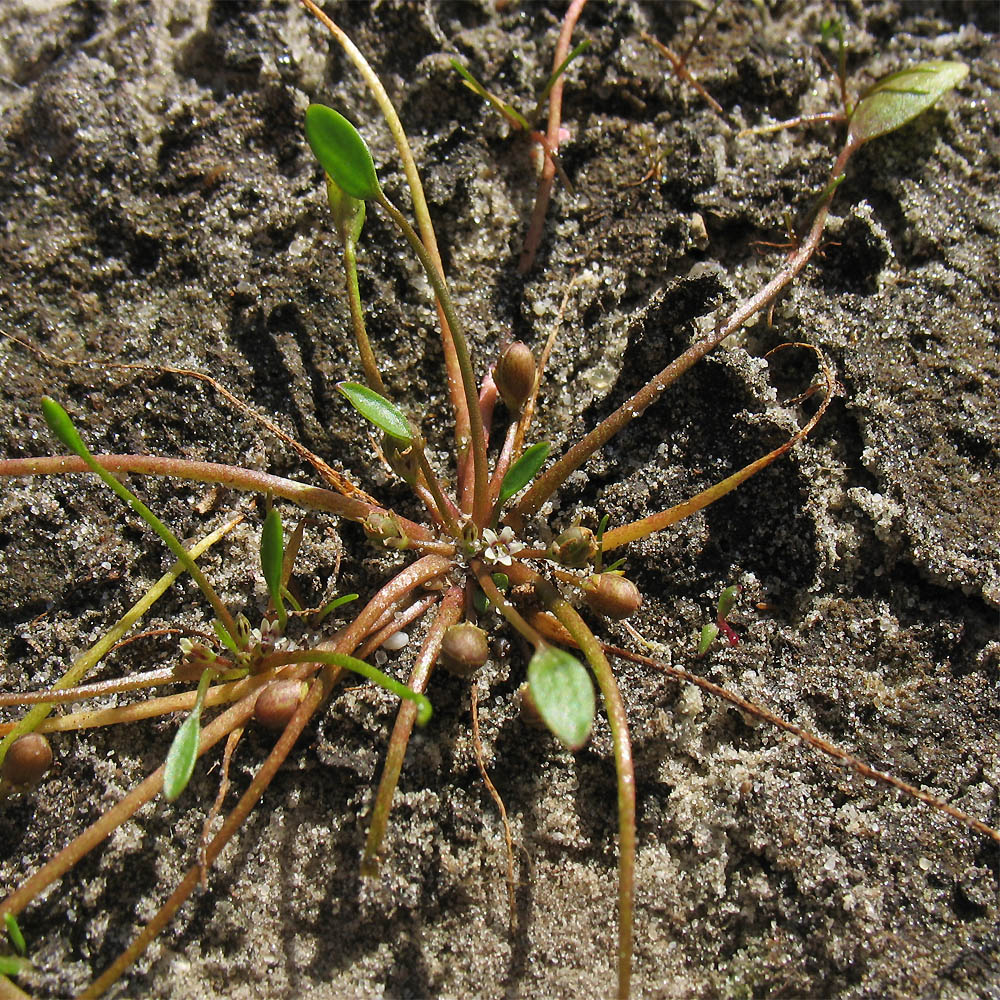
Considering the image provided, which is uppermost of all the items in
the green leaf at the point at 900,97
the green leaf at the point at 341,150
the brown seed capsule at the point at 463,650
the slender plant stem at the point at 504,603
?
the green leaf at the point at 900,97

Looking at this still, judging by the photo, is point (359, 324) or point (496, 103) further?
point (496, 103)

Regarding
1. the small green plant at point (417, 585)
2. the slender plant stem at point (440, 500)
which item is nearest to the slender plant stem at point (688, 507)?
the small green plant at point (417, 585)

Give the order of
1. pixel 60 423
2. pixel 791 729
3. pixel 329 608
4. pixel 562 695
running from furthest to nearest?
pixel 329 608, pixel 791 729, pixel 60 423, pixel 562 695

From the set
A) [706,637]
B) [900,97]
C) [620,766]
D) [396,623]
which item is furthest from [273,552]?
[900,97]

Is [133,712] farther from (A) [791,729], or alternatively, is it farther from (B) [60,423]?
(A) [791,729]

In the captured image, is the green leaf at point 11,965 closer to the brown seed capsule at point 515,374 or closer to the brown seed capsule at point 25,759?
the brown seed capsule at point 25,759

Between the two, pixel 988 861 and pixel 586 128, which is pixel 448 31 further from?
pixel 988 861
